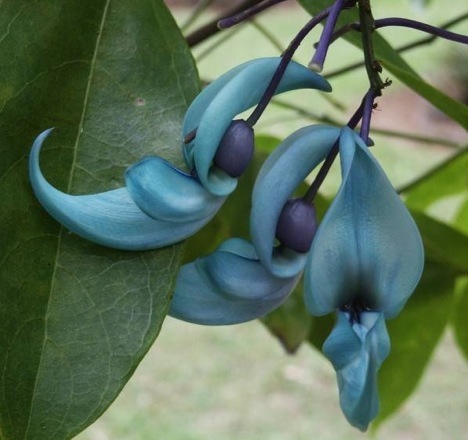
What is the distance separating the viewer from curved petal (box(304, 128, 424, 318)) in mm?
464

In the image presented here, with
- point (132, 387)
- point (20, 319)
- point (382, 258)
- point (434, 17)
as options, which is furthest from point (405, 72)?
point (434, 17)

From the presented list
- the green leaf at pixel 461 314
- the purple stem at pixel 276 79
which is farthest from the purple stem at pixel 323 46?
the green leaf at pixel 461 314

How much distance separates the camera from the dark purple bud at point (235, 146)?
502mm

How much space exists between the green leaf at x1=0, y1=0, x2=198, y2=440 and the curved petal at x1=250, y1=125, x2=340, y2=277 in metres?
0.05

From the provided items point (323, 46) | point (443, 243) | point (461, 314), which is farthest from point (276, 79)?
point (461, 314)

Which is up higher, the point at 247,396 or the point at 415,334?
the point at 415,334

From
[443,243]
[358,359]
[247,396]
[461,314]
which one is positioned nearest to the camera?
[358,359]

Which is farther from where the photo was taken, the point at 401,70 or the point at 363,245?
the point at 401,70

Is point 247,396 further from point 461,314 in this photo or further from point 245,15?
point 245,15

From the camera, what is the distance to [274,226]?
514 millimetres

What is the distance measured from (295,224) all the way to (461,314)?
0.67 m

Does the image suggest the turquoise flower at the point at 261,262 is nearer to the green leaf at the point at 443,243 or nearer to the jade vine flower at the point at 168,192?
the jade vine flower at the point at 168,192

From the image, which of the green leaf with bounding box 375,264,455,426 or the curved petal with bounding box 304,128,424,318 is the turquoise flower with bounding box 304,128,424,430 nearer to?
the curved petal with bounding box 304,128,424,318

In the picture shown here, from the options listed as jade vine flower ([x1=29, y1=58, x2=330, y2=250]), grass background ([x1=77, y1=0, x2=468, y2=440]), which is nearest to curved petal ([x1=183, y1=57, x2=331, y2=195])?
jade vine flower ([x1=29, y1=58, x2=330, y2=250])
